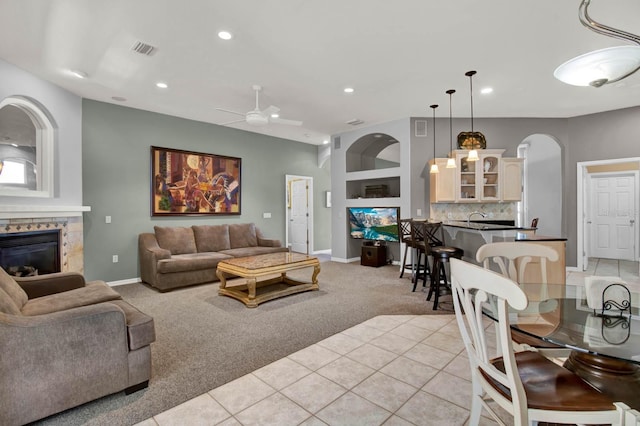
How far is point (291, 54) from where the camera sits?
3365 mm

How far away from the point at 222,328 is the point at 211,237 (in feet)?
9.15

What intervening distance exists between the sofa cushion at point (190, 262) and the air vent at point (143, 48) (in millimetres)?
2772

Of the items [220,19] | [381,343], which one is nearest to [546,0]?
[220,19]

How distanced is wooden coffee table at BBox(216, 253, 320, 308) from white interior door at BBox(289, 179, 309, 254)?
3270mm

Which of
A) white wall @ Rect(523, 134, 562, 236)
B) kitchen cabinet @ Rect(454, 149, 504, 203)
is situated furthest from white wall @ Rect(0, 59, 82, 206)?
white wall @ Rect(523, 134, 562, 236)

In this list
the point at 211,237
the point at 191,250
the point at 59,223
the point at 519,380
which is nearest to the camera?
the point at 519,380

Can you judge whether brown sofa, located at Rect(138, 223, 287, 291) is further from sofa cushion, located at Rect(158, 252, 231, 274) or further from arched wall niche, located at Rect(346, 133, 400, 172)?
arched wall niche, located at Rect(346, 133, 400, 172)

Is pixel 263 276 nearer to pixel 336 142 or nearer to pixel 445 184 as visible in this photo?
pixel 445 184

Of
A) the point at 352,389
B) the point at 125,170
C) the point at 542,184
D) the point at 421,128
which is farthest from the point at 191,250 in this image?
the point at 542,184

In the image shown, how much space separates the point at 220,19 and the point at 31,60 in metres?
2.49

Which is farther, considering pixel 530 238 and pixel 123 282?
pixel 123 282

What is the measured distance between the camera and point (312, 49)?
10.7 ft

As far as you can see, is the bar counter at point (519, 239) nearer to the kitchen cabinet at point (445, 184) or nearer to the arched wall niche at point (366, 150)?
the kitchen cabinet at point (445, 184)

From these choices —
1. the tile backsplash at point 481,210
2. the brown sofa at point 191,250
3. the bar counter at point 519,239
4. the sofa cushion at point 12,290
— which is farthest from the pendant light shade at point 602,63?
the brown sofa at point 191,250
